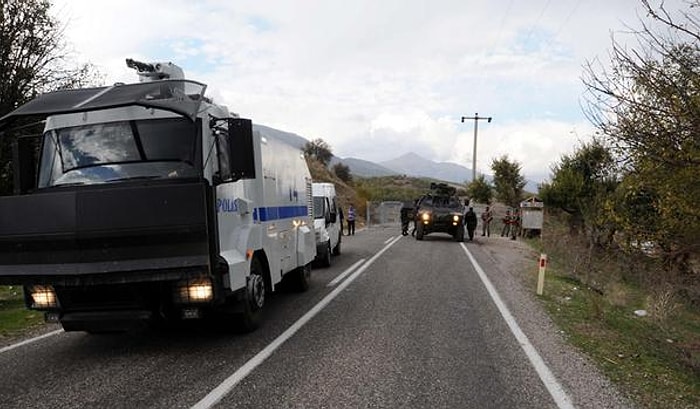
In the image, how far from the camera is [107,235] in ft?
18.2

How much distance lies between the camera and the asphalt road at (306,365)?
16.2 ft

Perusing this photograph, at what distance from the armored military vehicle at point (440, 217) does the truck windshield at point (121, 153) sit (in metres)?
19.6

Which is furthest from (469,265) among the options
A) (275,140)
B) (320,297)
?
(275,140)

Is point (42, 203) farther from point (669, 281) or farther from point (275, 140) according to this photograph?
point (669, 281)

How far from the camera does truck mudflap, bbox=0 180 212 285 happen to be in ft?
18.1

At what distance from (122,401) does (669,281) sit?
51.2 feet

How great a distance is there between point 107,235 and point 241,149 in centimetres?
159

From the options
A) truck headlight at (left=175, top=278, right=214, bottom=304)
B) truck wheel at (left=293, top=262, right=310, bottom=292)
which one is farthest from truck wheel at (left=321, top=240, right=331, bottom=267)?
truck headlight at (left=175, top=278, right=214, bottom=304)

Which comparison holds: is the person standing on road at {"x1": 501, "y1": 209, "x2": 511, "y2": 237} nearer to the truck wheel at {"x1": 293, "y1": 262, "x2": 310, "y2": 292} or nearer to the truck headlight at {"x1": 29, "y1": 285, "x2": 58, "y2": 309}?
the truck wheel at {"x1": 293, "y1": 262, "x2": 310, "y2": 292}

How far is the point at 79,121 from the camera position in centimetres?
646

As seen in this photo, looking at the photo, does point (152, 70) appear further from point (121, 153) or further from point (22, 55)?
point (22, 55)

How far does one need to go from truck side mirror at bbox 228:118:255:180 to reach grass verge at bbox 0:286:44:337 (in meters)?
4.38

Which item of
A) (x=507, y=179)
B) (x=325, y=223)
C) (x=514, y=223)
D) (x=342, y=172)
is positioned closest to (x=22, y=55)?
(x=325, y=223)

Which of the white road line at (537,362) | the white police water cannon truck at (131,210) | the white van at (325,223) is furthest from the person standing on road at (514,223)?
the white police water cannon truck at (131,210)
